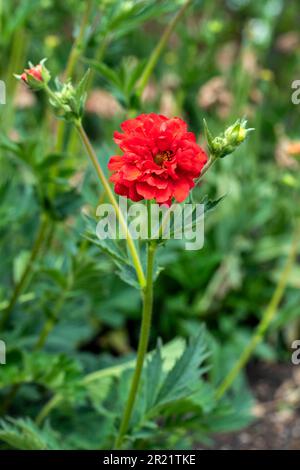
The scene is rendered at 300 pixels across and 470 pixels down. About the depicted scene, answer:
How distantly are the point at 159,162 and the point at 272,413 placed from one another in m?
1.19

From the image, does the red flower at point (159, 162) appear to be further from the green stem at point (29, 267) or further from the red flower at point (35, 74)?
the green stem at point (29, 267)

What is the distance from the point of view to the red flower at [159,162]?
2.87 ft

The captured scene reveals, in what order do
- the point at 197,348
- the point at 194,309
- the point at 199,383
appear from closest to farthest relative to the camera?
the point at 197,348 < the point at 199,383 < the point at 194,309

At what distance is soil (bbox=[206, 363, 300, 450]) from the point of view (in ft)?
5.82

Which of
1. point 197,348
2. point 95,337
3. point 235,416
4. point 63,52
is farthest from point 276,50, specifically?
point 197,348

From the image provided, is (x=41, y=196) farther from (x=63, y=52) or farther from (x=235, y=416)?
(x=63, y=52)

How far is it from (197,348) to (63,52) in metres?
1.44

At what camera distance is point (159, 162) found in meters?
0.90

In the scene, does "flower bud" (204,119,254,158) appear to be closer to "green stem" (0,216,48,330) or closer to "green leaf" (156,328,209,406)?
"green leaf" (156,328,209,406)

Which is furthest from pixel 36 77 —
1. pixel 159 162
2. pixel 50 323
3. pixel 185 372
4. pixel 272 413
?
pixel 272 413

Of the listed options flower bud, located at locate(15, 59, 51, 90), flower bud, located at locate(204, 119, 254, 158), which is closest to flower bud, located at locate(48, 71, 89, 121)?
flower bud, located at locate(15, 59, 51, 90)

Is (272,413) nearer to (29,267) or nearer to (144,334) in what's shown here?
(29,267)

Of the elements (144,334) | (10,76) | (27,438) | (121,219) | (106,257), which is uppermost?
(10,76)

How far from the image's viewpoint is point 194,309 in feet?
6.72
